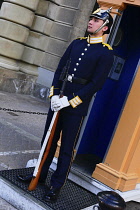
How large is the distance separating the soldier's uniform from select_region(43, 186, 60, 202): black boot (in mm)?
46

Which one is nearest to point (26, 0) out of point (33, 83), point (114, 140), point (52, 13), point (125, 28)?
point (52, 13)

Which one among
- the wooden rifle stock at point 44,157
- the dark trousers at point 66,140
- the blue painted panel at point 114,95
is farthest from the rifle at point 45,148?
the blue painted panel at point 114,95

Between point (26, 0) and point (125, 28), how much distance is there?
587cm

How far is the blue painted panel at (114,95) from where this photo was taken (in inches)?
168

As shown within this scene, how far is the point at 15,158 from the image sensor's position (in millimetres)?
4480

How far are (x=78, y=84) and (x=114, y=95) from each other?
4.23 ft

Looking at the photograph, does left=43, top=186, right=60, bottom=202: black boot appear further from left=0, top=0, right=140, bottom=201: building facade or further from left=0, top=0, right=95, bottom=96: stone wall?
left=0, top=0, right=95, bottom=96: stone wall

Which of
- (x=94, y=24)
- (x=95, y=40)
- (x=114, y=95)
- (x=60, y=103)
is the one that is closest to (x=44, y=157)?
(x=60, y=103)

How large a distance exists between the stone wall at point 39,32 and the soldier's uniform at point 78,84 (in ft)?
21.2

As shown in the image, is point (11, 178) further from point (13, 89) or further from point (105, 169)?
point (13, 89)

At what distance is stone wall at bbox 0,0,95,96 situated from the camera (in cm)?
955

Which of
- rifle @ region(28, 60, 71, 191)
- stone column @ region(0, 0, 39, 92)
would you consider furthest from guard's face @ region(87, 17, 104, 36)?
stone column @ region(0, 0, 39, 92)

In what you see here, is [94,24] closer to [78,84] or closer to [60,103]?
[78,84]

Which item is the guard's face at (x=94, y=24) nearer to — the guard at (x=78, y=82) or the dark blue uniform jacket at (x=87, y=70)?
the guard at (x=78, y=82)
